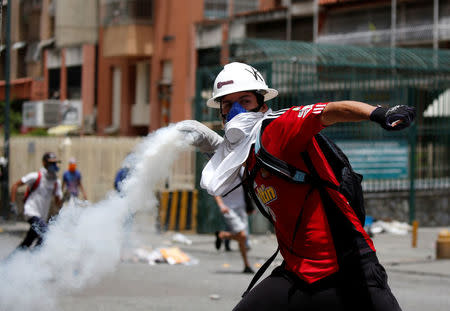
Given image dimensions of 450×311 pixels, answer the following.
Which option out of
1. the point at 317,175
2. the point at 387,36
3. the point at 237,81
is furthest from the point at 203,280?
the point at 387,36

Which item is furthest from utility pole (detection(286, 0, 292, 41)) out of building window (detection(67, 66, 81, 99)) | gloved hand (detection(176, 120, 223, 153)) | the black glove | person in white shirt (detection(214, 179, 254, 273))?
the black glove

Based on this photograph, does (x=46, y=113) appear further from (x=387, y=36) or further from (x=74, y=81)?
(x=387, y=36)

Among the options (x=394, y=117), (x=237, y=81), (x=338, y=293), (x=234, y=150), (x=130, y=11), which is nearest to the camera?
(x=394, y=117)

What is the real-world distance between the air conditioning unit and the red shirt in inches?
1100

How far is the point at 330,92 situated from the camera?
15.2 metres

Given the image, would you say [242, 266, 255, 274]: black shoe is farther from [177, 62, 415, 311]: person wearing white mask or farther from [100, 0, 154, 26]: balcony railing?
[100, 0, 154, 26]: balcony railing

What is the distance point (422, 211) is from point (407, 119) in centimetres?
1461

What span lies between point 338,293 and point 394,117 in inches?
38.4

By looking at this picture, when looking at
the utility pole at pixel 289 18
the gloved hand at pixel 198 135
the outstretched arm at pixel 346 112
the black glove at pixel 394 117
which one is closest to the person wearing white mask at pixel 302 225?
the outstretched arm at pixel 346 112

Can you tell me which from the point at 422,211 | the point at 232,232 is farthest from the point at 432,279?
the point at 422,211

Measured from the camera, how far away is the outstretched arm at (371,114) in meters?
2.89

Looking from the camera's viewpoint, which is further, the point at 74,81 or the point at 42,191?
the point at 74,81

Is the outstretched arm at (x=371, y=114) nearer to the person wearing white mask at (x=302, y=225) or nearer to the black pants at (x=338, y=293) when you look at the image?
the person wearing white mask at (x=302, y=225)

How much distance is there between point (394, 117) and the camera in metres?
2.89
